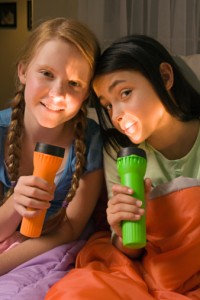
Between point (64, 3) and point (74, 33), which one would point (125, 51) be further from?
point (64, 3)

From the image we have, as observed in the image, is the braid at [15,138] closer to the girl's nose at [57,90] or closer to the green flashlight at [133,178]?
the girl's nose at [57,90]

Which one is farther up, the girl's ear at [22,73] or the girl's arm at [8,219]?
the girl's ear at [22,73]

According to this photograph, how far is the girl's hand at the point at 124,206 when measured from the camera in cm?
78

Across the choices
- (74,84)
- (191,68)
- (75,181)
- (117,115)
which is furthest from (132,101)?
(191,68)

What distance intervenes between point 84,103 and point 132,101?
0.20 metres

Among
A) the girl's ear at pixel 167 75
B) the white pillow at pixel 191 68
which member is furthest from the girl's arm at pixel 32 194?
the white pillow at pixel 191 68

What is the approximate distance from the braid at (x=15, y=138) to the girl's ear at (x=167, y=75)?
15.2 inches

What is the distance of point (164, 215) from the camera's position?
0.89 meters

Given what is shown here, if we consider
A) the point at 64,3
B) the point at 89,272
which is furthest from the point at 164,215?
the point at 64,3

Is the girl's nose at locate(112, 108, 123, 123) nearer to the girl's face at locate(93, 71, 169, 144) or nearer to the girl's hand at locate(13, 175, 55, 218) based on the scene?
the girl's face at locate(93, 71, 169, 144)

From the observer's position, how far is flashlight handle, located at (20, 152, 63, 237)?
832mm

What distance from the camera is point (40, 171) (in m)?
0.85

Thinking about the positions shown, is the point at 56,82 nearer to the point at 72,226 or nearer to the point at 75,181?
the point at 75,181

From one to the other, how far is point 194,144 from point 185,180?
17 cm
